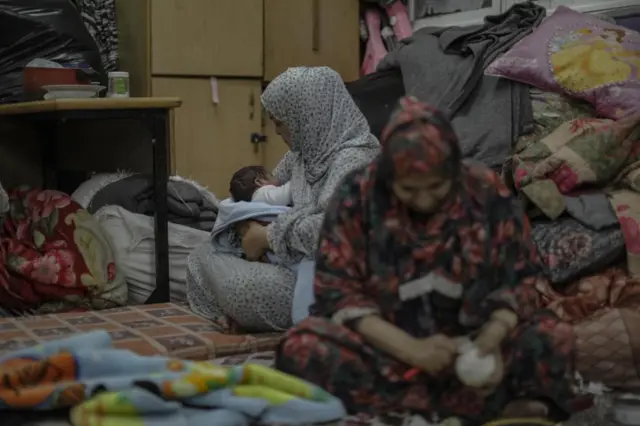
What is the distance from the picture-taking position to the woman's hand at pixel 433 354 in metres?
1.38

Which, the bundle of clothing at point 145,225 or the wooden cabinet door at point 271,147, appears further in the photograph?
the wooden cabinet door at point 271,147

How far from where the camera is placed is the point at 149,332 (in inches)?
90.2

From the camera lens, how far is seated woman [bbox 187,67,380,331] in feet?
7.11

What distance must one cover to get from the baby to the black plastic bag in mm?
939

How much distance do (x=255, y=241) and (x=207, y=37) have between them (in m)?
1.44

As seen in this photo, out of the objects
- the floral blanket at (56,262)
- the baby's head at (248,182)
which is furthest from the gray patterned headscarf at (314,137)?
the floral blanket at (56,262)

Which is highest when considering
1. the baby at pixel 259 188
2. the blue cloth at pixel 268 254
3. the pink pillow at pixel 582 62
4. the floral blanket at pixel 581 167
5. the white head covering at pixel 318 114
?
the pink pillow at pixel 582 62

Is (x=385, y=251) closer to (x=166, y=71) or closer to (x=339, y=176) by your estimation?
(x=339, y=176)

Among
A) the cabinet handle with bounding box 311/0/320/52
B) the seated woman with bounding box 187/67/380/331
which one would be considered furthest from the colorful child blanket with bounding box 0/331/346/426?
the cabinet handle with bounding box 311/0/320/52

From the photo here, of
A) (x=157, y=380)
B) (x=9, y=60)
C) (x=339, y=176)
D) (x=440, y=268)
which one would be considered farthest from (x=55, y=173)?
(x=440, y=268)

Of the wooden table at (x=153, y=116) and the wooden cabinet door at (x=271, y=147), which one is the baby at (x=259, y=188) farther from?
the wooden cabinet door at (x=271, y=147)

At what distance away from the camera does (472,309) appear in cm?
146

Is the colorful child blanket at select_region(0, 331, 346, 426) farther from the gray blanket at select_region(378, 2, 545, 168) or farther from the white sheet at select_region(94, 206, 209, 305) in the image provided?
the gray blanket at select_region(378, 2, 545, 168)

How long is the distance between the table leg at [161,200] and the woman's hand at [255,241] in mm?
465
